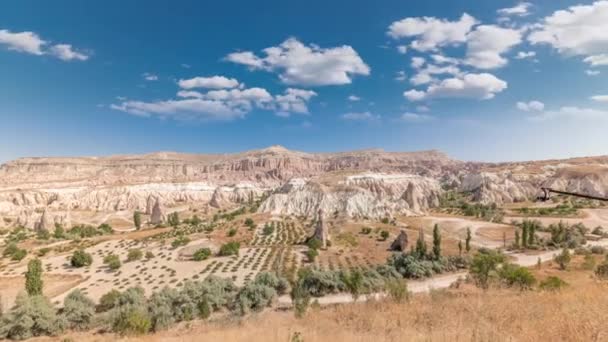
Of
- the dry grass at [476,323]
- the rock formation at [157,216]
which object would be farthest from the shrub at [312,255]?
the rock formation at [157,216]

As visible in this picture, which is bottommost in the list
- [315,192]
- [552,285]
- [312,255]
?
[312,255]

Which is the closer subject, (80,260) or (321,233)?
(80,260)

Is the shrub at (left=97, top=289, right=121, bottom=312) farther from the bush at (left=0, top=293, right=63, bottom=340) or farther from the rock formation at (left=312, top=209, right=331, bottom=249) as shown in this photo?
the rock formation at (left=312, top=209, right=331, bottom=249)

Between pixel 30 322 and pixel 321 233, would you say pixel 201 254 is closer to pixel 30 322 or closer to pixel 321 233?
pixel 321 233

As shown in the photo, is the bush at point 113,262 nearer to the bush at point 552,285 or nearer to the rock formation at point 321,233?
the rock formation at point 321,233

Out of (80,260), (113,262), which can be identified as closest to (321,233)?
(113,262)

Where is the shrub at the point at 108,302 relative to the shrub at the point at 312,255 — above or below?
above

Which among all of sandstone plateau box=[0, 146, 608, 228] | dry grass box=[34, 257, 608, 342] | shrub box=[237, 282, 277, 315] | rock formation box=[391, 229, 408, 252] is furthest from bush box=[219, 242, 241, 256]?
dry grass box=[34, 257, 608, 342]
